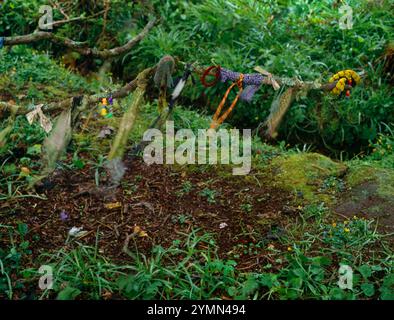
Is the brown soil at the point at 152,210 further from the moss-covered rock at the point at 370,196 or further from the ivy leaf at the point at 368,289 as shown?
the ivy leaf at the point at 368,289

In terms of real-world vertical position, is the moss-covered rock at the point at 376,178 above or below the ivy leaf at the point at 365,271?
above

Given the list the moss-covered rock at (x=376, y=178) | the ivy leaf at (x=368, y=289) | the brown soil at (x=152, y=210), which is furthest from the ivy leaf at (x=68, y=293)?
the moss-covered rock at (x=376, y=178)

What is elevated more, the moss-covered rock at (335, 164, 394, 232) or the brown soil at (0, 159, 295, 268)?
the moss-covered rock at (335, 164, 394, 232)

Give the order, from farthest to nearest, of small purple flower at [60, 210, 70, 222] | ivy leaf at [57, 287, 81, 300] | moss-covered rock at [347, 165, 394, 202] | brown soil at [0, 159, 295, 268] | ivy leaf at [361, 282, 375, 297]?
moss-covered rock at [347, 165, 394, 202]
small purple flower at [60, 210, 70, 222]
brown soil at [0, 159, 295, 268]
ivy leaf at [361, 282, 375, 297]
ivy leaf at [57, 287, 81, 300]

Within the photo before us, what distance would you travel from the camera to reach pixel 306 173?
9.30ft

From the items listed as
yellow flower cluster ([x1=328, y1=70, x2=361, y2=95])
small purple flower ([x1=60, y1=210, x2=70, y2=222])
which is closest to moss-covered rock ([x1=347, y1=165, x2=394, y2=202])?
yellow flower cluster ([x1=328, y1=70, x2=361, y2=95])

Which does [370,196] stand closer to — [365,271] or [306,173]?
[306,173]

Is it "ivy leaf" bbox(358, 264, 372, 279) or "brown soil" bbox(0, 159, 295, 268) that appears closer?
"ivy leaf" bbox(358, 264, 372, 279)

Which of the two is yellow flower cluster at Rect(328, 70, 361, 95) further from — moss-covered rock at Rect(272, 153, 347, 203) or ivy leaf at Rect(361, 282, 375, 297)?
ivy leaf at Rect(361, 282, 375, 297)

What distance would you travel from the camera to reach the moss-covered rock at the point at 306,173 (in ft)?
8.76

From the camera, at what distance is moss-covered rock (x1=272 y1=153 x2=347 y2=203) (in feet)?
8.76

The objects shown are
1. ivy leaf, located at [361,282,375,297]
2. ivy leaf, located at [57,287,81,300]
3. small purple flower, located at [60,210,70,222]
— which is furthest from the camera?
small purple flower, located at [60,210,70,222]

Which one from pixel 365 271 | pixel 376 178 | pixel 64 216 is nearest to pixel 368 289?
pixel 365 271

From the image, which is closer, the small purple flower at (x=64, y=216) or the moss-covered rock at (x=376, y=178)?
the small purple flower at (x=64, y=216)
